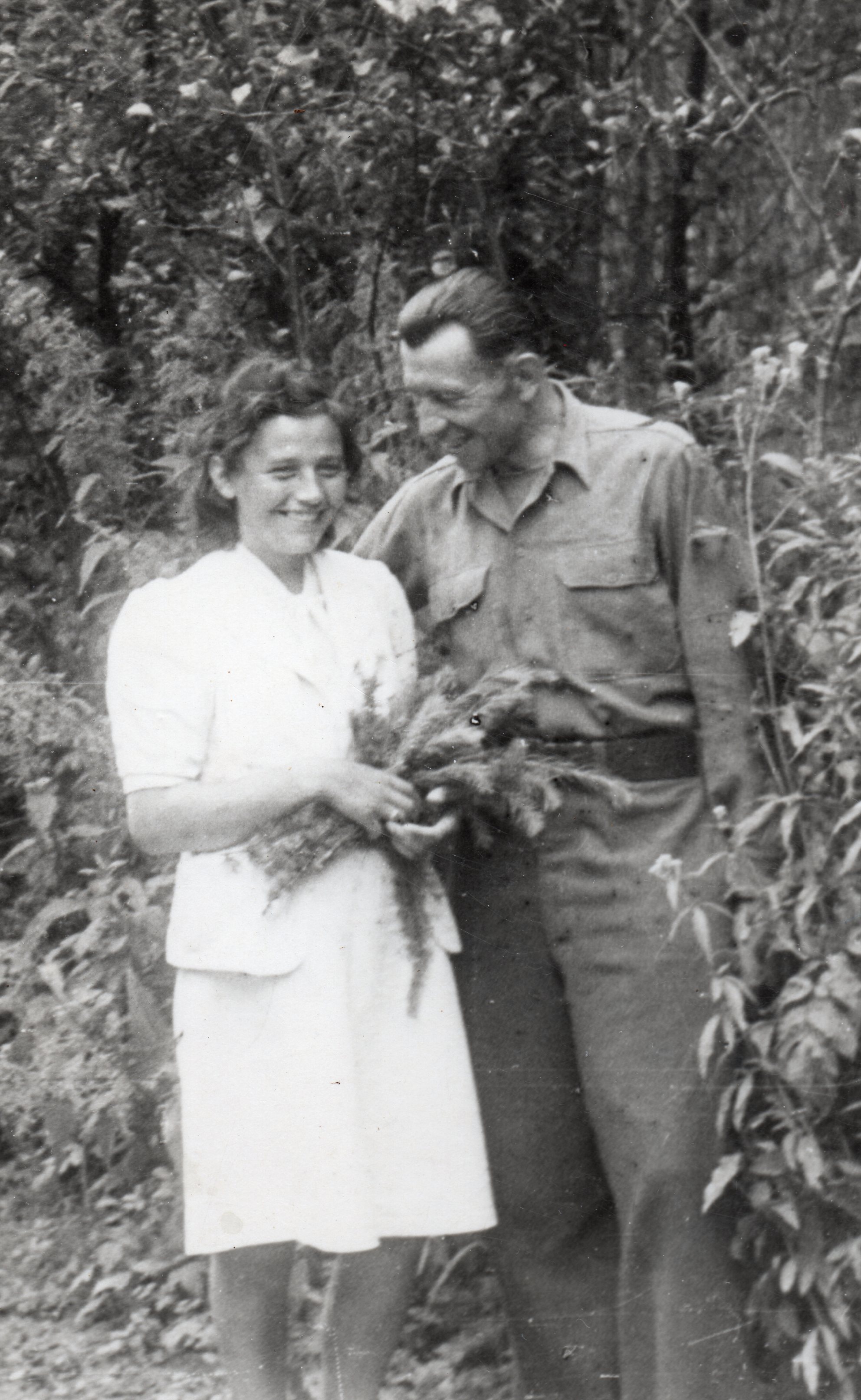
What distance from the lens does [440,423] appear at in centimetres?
349

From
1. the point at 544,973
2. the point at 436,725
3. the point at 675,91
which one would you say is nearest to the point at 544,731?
the point at 436,725

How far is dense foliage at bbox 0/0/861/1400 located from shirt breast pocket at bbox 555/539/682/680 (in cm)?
99

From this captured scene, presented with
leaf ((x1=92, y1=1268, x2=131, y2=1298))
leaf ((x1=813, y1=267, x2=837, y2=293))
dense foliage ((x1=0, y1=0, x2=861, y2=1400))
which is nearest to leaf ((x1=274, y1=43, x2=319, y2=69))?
dense foliage ((x1=0, y1=0, x2=861, y2=1400))

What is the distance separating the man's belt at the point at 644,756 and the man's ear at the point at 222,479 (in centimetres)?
91

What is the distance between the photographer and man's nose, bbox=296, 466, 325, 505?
3.36 metres

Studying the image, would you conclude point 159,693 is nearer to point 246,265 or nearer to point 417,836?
point 417,836

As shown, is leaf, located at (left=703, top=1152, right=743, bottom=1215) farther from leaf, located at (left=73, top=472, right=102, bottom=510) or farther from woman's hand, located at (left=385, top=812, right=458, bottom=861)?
leaf, located at (left=73, top=472, right=102, bottom=510)

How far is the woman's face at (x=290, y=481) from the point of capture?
3.37 m

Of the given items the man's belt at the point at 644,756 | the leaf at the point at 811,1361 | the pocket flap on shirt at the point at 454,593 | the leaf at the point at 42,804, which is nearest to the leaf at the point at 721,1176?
the leaf at the point at 811,1361

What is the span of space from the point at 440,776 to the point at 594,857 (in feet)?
1.36

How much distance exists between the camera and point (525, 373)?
11.5 feet

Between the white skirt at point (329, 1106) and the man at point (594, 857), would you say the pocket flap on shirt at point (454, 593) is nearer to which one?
the man at point (594, 857)

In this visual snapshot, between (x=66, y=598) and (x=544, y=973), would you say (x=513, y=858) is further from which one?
(x=66, y=598)

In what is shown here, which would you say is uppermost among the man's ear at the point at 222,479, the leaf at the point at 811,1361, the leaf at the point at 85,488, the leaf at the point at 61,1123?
the leaf at the point at 85,488
